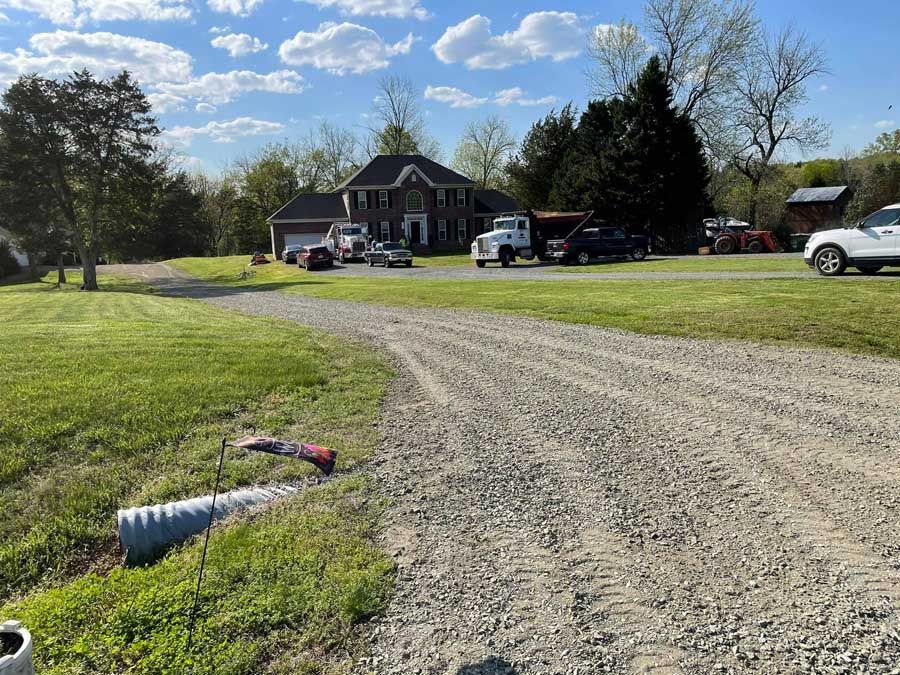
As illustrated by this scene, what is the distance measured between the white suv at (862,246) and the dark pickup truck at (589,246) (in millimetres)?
12316

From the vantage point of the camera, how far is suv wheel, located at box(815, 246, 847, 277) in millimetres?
16156

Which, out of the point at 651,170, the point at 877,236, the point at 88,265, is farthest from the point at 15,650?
the point at 88,265

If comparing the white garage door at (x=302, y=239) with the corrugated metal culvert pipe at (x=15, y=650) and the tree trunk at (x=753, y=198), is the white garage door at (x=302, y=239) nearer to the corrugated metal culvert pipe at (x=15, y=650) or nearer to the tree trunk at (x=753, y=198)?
the tree trunk at (x=753, y=198)

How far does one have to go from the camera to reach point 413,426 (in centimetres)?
607

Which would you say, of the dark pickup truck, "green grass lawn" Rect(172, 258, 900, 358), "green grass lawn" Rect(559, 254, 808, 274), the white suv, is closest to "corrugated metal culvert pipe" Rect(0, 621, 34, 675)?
"green grass lawn" Rect(172, 258, 900, 358)

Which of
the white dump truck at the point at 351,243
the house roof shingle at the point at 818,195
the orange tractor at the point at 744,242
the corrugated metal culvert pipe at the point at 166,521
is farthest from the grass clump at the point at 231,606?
the house roof shingle at the point at 818,195

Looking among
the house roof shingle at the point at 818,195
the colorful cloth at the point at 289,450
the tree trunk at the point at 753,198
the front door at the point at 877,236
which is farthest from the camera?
the house roof shingle at the point at 818,195

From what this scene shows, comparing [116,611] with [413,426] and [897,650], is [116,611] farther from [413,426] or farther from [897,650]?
[897,650]

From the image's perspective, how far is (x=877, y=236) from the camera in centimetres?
1538

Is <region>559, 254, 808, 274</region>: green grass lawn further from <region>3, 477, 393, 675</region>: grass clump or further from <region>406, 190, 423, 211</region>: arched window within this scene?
<region>406, 190, 423, 211</region>: arched window

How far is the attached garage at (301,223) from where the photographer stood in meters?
51.7

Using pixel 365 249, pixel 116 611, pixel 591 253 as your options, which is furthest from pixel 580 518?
pixel 365 249

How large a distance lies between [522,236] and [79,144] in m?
25.4

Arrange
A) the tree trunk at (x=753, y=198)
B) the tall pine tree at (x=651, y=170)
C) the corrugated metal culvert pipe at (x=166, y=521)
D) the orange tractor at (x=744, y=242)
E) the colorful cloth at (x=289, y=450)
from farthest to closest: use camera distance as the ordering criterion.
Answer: the tree trunk at (x=753, y=198), the tall pine tree at (x=651, y=170), the orange tractor at (x=744, y=242), the corrugated metal culvert pipe at (x=166, y=521), the colorful cloth at (x=289, y=450)
